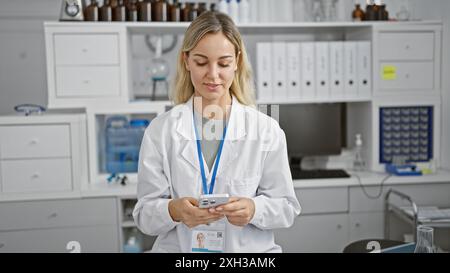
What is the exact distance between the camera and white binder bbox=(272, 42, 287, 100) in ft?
4.93

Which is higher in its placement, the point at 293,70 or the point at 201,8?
the point at 201,8

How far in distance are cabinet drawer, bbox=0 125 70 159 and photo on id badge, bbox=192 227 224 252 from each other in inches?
23.1

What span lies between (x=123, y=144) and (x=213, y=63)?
1077 mm

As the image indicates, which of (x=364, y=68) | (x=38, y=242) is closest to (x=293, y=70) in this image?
(x=364, y=68)

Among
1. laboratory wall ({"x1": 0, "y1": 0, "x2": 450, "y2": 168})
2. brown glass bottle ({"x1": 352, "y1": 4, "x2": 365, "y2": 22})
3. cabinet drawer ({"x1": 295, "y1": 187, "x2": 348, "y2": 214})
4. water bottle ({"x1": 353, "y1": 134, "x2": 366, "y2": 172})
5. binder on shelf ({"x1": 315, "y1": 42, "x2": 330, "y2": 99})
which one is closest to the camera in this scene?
laboratory wall ({"x1": 0, "y1": 0, "x2": 450, "y2": 168})

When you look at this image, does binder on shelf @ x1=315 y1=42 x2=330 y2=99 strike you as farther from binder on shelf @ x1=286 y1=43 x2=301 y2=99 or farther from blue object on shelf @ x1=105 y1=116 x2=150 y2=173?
blue object on shelf @ x1=105 y1=116 x2=150 y2=173

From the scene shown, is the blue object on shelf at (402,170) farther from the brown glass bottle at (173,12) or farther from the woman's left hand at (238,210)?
the brown glass bottle at (173,12)

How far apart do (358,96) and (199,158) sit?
3.59 ft

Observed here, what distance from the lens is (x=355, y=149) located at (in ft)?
5.00

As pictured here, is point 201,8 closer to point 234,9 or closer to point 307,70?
point 234,9

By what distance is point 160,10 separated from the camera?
1537 millimetres

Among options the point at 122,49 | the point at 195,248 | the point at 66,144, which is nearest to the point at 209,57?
the point at 195,248

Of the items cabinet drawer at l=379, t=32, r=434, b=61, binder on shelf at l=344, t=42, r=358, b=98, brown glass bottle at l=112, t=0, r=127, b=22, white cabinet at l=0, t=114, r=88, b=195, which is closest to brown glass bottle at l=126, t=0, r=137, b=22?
brown glass bottle at l=112, t=0, r=127, b=22

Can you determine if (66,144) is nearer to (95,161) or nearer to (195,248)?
(95,161)
